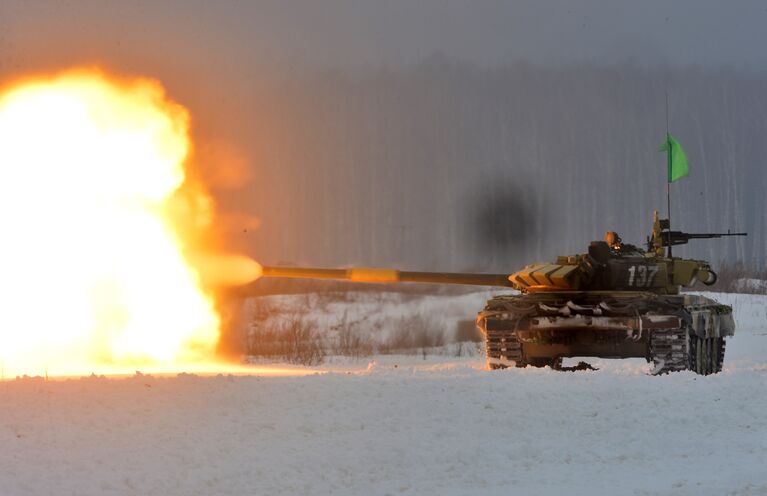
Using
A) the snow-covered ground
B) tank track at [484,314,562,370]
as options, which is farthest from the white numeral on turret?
the snow-covered ground

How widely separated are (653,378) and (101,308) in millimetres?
12982

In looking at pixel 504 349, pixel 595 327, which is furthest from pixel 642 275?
pixel 504 349

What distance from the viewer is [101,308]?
23203 millimetres

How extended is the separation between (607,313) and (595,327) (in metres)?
0.29

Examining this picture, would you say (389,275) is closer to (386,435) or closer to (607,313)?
(607,313)

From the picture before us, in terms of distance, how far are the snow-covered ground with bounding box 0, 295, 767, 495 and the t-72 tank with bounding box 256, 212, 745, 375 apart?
224 centimetres

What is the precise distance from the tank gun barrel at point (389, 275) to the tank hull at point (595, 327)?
2.01m

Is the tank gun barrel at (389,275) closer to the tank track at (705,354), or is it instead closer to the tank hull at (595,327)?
the tank hull at (595,327)

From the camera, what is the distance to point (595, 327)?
664 inches

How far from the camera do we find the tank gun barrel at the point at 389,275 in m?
19.9

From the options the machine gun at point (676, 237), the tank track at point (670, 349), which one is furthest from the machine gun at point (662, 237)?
the tank track at point (670, 349)

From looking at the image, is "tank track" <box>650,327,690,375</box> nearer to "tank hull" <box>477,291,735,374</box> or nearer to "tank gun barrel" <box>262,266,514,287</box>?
"tank hull" <box>477,291,735,374</box>

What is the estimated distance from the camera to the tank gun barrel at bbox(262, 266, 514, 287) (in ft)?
65.4

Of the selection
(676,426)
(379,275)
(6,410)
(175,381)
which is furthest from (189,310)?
(676,426)
